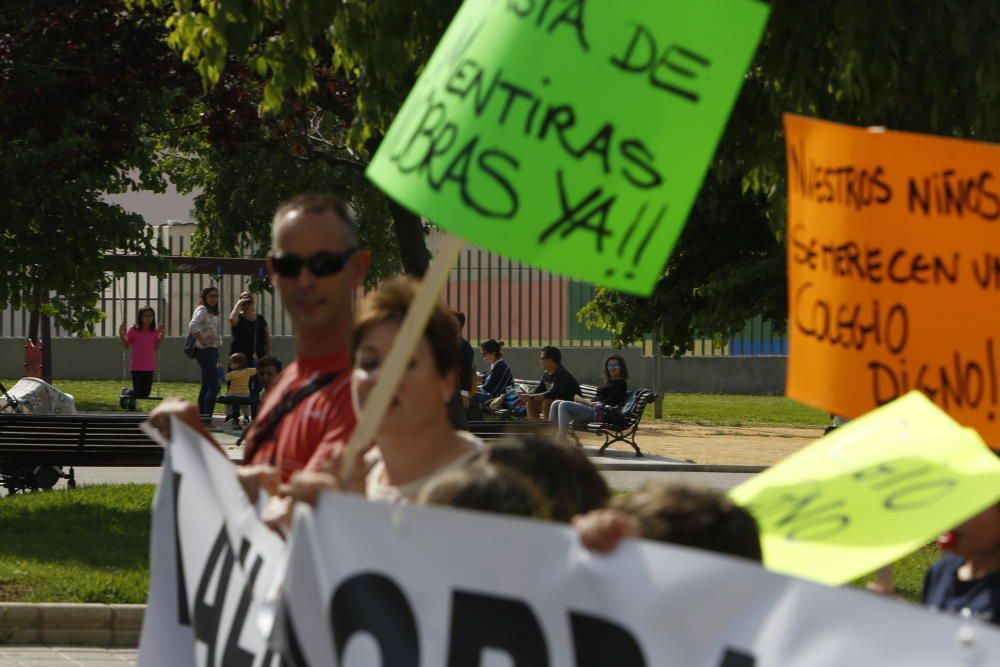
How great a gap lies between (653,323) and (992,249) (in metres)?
19.2

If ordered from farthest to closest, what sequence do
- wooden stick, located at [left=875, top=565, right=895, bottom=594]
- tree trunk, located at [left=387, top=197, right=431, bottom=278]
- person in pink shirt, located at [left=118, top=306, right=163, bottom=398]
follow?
person in pink shirt, located at [left=118, top=306, right=163, bottom=398] → tree trunk, located at [left=387, top=197, right=431, bottom=278] → wooden stick, located at [left=875, top=565, right=895, bottom=594]

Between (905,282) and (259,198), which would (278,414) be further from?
(259,198)

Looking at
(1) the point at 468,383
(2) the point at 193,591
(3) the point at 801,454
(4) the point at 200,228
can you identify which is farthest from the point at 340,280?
(4) the point at 200,228

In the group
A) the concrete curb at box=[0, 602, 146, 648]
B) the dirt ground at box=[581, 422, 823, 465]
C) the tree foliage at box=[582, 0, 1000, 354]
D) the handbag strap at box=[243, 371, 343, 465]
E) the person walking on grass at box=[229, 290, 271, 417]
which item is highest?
the tree foliage at box=[582, 0, 1000, 354]

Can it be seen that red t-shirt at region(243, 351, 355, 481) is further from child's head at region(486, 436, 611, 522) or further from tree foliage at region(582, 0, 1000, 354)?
tree foliage at region(582, 0, 1000, 354)

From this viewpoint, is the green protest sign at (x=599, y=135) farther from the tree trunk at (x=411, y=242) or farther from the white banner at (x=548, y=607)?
the tree trunk at (x=411, y=242)

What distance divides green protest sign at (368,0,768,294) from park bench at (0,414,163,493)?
33.2 ft

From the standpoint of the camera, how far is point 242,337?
23.1 metres

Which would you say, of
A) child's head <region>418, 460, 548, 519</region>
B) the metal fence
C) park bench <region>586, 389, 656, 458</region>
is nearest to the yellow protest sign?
child's head <region>418, 460, 548, 519</region>

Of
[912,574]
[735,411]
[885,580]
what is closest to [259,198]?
[735,411]

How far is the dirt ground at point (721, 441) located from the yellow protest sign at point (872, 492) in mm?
15831

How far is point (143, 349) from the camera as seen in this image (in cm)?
2522

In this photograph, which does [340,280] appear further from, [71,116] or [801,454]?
[71,116]

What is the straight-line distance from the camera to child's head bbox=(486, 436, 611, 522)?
10.8 ft
